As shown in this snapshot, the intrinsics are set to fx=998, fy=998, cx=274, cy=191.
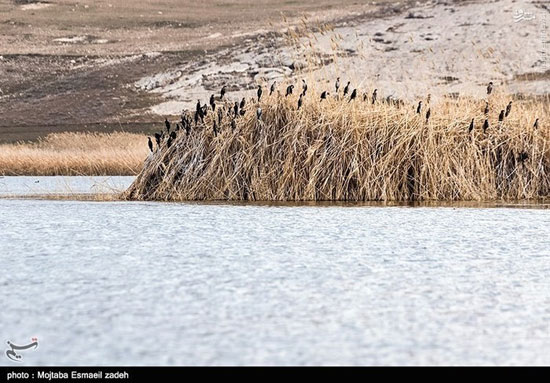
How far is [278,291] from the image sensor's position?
366 cm

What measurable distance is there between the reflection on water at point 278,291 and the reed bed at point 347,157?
248cm

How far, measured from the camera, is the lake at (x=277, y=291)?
2.78m

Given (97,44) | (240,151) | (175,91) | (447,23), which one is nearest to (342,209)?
(240,151)

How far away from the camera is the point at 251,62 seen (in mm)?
33031

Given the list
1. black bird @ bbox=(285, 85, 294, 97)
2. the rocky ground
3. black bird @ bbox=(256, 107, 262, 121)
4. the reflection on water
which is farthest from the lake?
the rocky ground

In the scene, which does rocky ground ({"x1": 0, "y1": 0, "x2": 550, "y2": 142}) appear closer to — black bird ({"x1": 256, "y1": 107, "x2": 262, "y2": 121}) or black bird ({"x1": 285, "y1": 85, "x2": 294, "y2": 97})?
black bird ({"x1": 285, "y1": 85, "x2": 294, "y2": 97})

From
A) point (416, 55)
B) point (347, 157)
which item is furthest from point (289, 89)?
point (416, 55)

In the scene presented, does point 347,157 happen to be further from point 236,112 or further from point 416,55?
point 416,55

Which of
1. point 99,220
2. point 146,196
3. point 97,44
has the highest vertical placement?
point 99,220

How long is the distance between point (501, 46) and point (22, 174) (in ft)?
59.2

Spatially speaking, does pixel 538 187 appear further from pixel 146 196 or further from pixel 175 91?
pixel 175 91

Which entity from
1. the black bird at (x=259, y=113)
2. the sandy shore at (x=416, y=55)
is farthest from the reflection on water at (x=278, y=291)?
the sandy shore at (x=416, y=55)

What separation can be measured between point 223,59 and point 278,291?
3087cm

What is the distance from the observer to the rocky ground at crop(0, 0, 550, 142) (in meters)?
28.5
